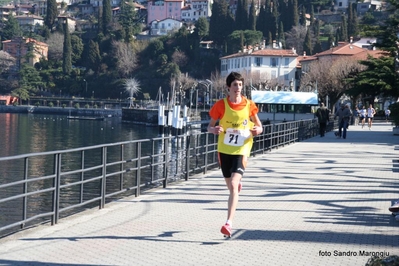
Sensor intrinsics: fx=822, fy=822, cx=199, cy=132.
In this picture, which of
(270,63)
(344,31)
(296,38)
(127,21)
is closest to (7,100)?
(127,21)

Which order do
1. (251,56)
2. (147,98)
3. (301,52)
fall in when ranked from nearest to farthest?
(251,56) → (147,98) → (301,52)

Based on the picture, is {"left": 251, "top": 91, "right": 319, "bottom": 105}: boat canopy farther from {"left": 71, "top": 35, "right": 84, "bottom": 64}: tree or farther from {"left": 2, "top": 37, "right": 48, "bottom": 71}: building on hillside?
{"left": 2, "top": 37, "right": 48, "bottom": 71}: building on hillside

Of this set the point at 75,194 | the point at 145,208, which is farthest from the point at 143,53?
the point at 145,208

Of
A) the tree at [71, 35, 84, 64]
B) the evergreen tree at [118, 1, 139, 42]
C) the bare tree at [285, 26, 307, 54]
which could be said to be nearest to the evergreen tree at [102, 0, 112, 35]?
the evergreen tree at [118, 1, 139, 42]

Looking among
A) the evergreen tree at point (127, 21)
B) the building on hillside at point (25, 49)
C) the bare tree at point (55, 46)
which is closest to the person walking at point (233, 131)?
the building on hillside at point (25, 49)

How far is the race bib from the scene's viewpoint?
9516mm

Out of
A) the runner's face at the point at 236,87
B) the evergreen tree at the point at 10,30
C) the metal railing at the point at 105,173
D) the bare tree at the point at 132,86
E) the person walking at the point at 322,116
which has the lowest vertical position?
the metal railing at the point at 105,173

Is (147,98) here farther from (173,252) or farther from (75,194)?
(173,252)

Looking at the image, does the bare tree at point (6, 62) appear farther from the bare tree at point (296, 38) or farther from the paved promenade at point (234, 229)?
the paved promenade at point (234, 229)

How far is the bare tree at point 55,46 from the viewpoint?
175125mm

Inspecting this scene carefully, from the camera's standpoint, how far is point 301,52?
525ft

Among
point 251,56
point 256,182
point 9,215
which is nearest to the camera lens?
point 256,182

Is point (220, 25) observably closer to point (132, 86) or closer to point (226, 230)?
point (132, 86)

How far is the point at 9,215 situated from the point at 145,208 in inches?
365
